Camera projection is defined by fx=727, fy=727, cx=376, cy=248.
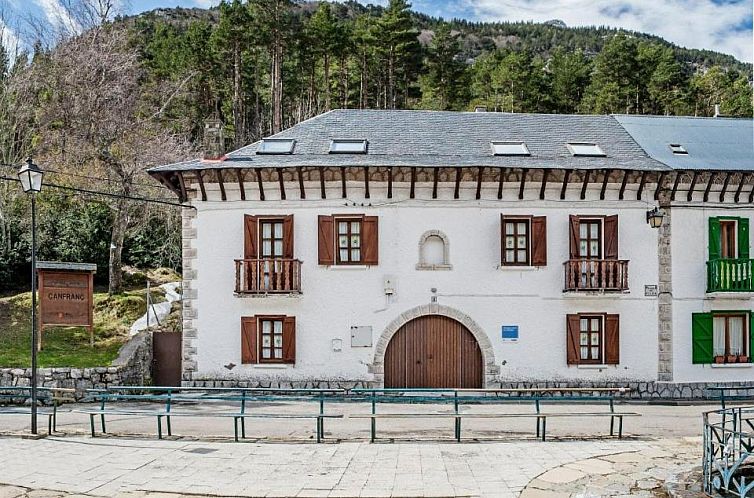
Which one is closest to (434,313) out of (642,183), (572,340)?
(572,340)

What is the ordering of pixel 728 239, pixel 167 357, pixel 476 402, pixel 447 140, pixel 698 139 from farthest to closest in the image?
pixel 698 139 → pixel 447 140 → pixel 167 357 → pixel 728 239 → pixel 476 402

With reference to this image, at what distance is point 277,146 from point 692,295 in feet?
39.0

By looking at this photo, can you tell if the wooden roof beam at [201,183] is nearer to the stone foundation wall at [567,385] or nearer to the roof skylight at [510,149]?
the stone foundation wall at [567,385]

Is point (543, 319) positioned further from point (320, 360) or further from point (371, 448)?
point (371, 448)

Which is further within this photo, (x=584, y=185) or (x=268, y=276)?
(x=584, y=185)

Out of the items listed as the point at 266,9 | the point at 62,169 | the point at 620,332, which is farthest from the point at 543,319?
the point at 266,9

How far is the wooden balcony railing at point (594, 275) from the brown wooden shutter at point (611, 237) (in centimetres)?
33

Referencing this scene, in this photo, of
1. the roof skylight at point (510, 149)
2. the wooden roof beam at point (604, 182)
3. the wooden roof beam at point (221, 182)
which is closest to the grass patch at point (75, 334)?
the wooden roof beam at point (221, 182)

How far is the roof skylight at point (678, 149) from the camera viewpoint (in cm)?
2061

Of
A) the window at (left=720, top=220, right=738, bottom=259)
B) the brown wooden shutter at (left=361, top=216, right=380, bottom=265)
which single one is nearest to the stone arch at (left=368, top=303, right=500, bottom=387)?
the brown wooden shutter at (left=361, top=216, right=380, bottom=265)

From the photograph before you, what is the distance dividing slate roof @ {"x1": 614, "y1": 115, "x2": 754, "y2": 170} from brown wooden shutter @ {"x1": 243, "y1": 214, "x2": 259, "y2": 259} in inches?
436

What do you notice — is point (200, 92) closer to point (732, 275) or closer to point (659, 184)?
point (659, 184)

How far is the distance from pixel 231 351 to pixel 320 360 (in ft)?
7.69

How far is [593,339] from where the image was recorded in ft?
63.4
